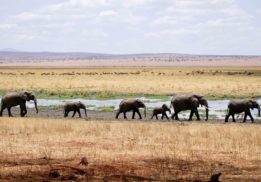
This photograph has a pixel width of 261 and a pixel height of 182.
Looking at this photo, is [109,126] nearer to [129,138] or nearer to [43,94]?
[129,138]

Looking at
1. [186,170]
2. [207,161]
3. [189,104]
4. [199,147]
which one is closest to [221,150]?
[199,147]

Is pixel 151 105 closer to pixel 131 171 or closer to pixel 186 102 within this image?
pixel 186 102

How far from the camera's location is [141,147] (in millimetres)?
19453

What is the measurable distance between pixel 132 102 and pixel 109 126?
10.2m

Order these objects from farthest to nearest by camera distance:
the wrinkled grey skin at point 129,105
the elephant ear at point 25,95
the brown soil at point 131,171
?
the elephant ear at point 25,95 < the wrinkled grey skin at point 129,105 < the brown soil at point 131,171

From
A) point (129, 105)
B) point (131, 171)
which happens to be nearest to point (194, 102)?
point (129, 105)

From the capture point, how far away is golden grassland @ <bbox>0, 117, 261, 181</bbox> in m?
15.4

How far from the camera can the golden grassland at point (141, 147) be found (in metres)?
15.4

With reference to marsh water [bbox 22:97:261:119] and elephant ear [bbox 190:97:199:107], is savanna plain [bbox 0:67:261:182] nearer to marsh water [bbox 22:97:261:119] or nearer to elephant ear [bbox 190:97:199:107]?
elephant ear [bbox 190:97:199:107]

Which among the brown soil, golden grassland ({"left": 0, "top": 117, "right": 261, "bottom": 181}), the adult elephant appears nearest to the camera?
the brown soil

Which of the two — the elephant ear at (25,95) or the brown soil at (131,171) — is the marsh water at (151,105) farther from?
the brown soil at (131,171)

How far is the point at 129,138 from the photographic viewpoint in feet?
71.7

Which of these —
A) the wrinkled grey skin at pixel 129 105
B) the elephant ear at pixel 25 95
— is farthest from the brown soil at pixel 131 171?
the elephant ear at pixel 25 95

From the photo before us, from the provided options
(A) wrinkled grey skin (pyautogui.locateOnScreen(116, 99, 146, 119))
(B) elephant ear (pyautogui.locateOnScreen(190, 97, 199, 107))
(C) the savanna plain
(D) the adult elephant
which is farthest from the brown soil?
(A) wrinkled grey skin (pyautogui.locateOnScreen(116, 99, 146, 119))
